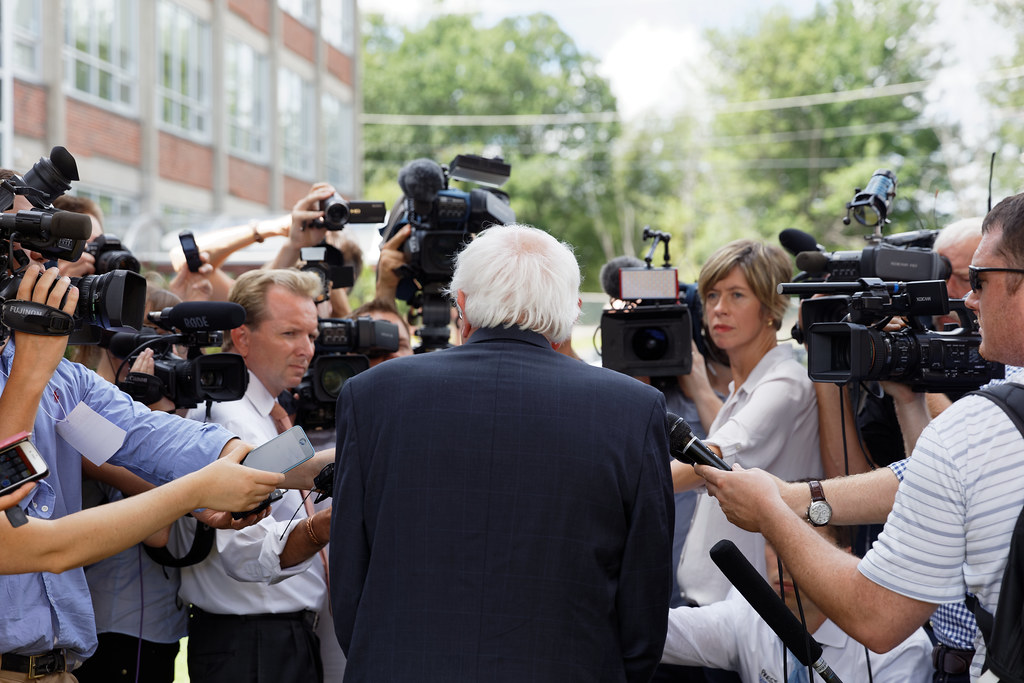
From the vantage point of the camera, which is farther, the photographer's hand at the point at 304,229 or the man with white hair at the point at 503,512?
the photographer's hand at the point at 304,229

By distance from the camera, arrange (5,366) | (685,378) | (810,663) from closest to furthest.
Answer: (810,663) → (5,366) → (685,378)

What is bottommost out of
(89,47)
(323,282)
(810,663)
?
(810,663)

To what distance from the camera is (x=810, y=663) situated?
7.29 feet

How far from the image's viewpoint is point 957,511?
1.90 meters

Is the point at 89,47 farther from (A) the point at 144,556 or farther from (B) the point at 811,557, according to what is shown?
(B) the point at 811,557

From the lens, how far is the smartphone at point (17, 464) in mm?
1982

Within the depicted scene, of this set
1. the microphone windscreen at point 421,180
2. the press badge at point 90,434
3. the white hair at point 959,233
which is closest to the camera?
the press badge at point 90,434

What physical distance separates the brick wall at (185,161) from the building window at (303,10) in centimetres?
539

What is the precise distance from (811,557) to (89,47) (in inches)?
619

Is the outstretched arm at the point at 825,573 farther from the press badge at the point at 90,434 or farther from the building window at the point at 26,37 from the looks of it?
the building window at the point at 26,37

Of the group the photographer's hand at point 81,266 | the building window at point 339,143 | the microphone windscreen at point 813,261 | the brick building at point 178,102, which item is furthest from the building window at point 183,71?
the microphone windscreen at point 813,261

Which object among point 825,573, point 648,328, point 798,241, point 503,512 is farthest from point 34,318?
point 798,241

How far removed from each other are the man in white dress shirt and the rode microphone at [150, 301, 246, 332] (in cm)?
30

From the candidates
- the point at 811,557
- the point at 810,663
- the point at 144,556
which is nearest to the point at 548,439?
the point at 811,557
